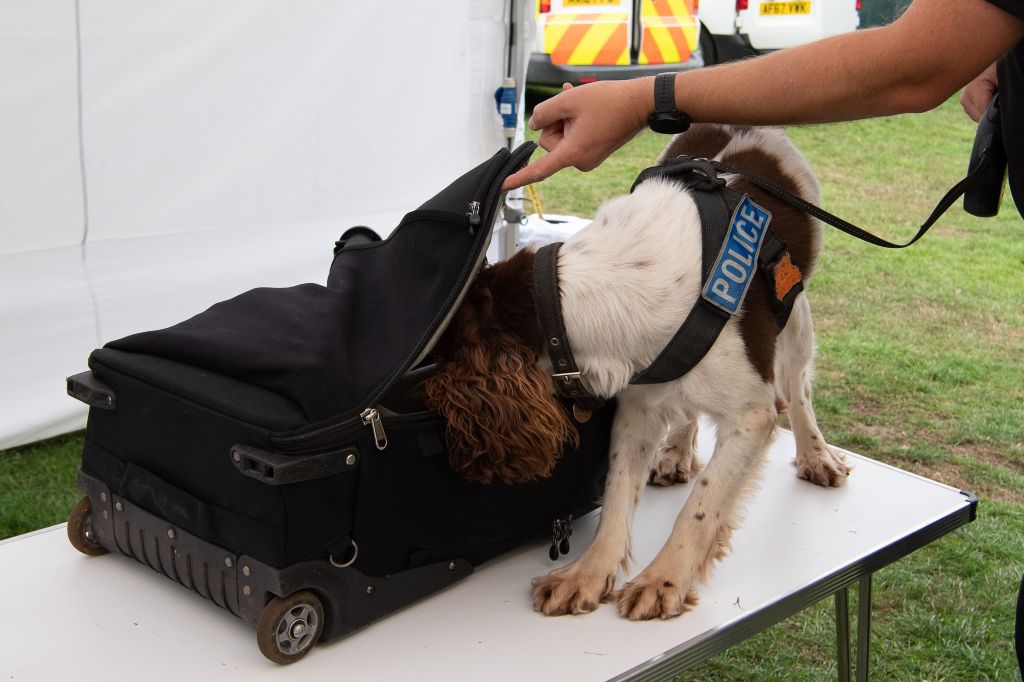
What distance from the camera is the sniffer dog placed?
1.86m

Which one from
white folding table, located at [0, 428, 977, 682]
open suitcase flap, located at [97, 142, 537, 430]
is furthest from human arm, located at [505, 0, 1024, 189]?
white folding table, located at [0, 428, 977, 682]

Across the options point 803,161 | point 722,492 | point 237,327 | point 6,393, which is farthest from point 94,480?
point 6,393

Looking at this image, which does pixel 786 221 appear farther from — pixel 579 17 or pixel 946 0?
pixel 579 17

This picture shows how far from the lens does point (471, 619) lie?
190cm

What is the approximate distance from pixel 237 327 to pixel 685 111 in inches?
34.3

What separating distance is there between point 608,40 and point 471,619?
8.57 metres

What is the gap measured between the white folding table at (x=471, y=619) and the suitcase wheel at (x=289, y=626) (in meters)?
0.03

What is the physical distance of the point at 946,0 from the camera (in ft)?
4.46

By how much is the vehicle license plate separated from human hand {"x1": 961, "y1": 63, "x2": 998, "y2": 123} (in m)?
9.32

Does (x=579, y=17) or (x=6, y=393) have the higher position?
(x=579, y=17)

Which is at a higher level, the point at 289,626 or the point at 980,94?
the point at 980,94

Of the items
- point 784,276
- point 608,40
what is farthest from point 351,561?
point 608,40

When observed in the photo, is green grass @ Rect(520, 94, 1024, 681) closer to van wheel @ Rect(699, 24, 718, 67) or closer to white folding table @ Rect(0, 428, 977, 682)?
white folding table @ Rect(0, 428, 977, 682)

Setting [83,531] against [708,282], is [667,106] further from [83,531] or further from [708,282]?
[83,531]
